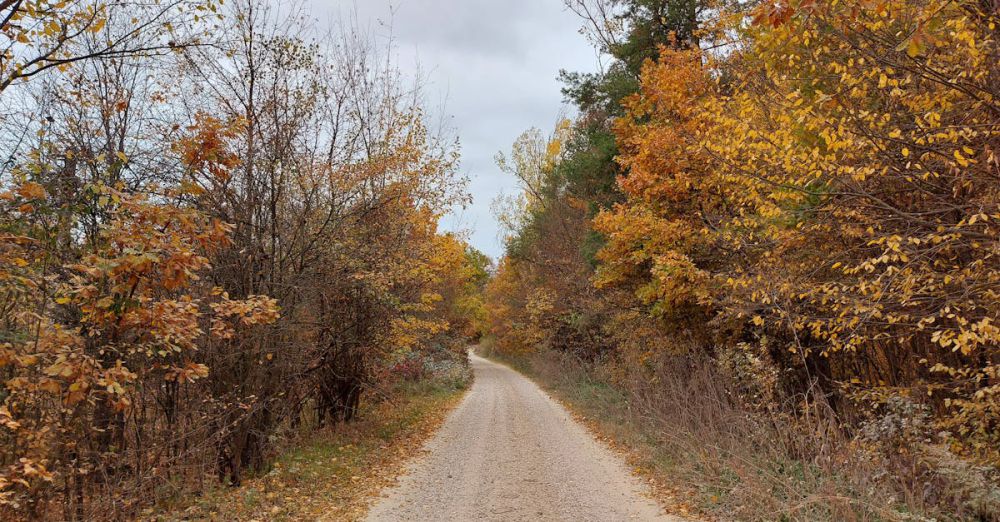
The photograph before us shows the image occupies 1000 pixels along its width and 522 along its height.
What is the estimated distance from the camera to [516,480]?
869 cm

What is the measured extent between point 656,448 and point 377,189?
728 centimetres

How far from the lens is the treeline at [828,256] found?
5367 mm

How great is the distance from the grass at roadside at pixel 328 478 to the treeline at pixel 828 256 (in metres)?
4.77

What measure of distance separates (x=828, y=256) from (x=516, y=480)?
211 inches

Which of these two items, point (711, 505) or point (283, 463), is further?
point (283, 463)

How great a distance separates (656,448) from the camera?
33.2ft

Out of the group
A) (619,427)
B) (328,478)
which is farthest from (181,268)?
(619,427)

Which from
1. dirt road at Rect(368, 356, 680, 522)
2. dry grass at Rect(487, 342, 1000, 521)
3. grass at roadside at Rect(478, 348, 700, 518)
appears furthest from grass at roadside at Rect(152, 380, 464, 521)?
dry grass at Rect(487, 342, 1000, 521)

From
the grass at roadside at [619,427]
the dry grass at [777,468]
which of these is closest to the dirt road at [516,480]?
the grass at roadside at [619,427]

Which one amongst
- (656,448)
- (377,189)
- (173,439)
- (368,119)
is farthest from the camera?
(368,119)

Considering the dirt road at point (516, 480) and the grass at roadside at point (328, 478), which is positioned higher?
the grass at roadside at point (328, 478)

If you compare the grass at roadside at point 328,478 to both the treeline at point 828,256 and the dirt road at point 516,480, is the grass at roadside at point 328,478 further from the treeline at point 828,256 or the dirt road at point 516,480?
the treeline at point 828,256

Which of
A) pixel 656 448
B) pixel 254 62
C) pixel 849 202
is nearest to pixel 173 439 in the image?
Answer: pixel 254 62

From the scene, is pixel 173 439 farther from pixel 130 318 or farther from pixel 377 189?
pixel 377 189
